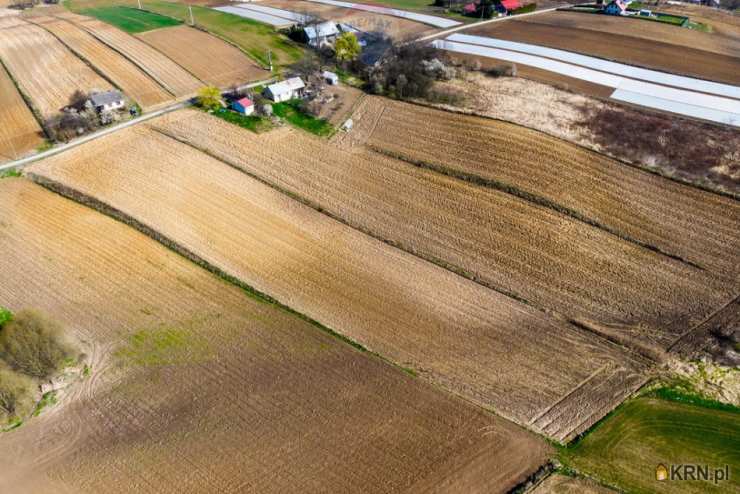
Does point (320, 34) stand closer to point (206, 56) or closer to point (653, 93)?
point (206, 56)

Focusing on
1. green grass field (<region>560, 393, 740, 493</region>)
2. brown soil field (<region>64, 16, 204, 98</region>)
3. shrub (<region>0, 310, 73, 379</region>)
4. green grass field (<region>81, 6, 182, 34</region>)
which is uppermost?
green grass field (<region>81, 6, 182, 34</region>)

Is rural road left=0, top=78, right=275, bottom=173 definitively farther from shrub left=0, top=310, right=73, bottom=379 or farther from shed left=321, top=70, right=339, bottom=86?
shrub left=0, top=310, right=73, bottom=379

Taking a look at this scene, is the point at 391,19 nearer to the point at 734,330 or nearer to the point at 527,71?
the point at 527,71

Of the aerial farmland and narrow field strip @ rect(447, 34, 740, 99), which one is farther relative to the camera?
narrow field strip @ rect(447, 34, 740, 99)

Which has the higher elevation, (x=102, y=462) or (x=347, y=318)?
(x=347, y=318)

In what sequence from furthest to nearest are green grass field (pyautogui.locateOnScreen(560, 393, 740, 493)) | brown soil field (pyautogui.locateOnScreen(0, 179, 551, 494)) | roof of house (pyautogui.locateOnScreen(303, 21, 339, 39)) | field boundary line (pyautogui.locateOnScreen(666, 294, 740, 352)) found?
roof of house (pyautogui.locateOnScreen(303, 21, 339, 39)) → field boundary line (pyautogui.locateOnScreen(666, 294, 740, 352)) → brown soil field (pyautogui.locateOnScreen(0, 179, 551, 494)) → green grass field (pyautogui.locateOnScreen(560, 393, 740, 493))

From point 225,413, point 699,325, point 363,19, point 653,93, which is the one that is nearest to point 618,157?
point 653,93

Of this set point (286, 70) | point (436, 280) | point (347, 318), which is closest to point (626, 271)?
point (436, 280)

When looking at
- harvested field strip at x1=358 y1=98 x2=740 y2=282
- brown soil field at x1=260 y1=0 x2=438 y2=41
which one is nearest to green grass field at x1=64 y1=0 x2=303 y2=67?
brown soil field at x1=260 y1=0 x2=438 y2=41
